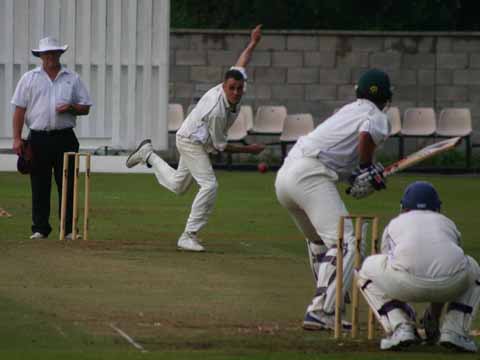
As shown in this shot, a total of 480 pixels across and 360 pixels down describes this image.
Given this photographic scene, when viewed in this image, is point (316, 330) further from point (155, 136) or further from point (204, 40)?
point (204, 40)

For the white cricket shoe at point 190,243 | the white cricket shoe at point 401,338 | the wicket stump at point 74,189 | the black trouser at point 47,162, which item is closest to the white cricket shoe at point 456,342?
the white cricket shoe at point 401,338

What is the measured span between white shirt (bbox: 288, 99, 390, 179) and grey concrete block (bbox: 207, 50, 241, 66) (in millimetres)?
20321

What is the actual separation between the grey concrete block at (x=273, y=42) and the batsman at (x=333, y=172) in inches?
795

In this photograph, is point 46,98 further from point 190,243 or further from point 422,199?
point 422,199

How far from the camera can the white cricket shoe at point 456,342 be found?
932cm

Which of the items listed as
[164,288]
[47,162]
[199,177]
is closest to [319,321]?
[164,288]

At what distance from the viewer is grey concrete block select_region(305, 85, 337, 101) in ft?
101

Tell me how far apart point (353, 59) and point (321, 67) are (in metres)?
0.67

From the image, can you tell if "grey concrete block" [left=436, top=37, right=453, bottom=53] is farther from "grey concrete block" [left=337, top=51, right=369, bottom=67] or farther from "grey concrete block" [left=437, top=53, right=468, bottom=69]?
"grey concrete block" [left=337, top=51, right=369, bottom=67]

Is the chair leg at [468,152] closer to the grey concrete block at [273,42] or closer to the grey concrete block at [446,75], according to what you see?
the grey concrete block at [446,75]

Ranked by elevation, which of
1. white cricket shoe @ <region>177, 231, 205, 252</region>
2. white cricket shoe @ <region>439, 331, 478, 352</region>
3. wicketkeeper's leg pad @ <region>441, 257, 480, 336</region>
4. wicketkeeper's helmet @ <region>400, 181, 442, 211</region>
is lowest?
white cricket shoe @ <region>177, 231, 205, 252</region>

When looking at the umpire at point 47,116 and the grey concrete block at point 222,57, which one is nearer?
the umpire at point 47,116

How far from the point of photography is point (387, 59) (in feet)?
101

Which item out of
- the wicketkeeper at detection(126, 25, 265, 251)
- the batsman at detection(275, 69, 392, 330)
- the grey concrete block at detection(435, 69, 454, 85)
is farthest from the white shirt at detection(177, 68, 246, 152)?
the grey concrete block at detection(435, 69, 454, 85)
